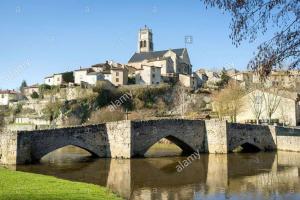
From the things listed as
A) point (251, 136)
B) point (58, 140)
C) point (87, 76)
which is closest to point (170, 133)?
point (251, 136)

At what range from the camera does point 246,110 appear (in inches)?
2334

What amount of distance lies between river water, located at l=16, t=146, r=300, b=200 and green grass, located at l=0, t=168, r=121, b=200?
236cm

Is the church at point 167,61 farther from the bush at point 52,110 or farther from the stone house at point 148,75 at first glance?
the bush at point 52,110

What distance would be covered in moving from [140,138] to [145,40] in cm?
8297

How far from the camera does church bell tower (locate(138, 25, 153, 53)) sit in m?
113

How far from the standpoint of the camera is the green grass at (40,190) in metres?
14.3

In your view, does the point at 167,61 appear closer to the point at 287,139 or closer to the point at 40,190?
the point at 287,139

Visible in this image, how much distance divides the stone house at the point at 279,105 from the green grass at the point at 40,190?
132ft

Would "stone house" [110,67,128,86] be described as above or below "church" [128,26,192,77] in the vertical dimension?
below

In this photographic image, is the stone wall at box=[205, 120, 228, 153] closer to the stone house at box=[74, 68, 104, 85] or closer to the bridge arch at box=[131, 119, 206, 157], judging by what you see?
the bridge arch at box=[131, 119, 206, 157]

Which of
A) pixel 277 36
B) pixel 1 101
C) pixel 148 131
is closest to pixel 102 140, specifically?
pixel 148 131

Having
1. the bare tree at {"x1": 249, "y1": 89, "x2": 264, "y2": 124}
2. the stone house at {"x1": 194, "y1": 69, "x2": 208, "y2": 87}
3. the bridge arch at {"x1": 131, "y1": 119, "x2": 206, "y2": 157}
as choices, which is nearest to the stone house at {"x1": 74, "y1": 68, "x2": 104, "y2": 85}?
the stone house at {"x1": 194, "y1": 69, "x2": 208, "y2": 87}

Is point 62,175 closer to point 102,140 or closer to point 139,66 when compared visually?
point 102,140

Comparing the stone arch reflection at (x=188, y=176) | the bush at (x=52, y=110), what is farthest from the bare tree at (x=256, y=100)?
the bush at (x=52, y=110)
